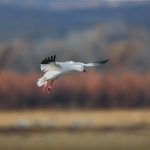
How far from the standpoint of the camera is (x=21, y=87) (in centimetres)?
1084

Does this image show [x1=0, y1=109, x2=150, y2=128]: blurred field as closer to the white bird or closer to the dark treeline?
the dark treeline

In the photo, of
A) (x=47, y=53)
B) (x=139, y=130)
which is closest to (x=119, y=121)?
(x=139, y=130)

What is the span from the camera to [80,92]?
11.0 metres

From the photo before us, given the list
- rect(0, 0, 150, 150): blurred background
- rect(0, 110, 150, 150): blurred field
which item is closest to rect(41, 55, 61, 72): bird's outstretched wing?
rect(0, 0, 150, 150): blurred background

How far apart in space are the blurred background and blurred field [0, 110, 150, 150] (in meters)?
0.01

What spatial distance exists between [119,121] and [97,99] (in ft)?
1.31

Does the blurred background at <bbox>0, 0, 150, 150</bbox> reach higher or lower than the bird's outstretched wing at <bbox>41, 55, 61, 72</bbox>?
higher

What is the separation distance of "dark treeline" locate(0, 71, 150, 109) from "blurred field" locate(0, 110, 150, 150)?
0.11 meters

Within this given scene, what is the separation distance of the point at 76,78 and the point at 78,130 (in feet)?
2.43

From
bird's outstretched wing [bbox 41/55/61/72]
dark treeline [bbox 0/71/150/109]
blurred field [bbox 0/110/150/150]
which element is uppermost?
dark treeline [bbox 0/71/150/109]

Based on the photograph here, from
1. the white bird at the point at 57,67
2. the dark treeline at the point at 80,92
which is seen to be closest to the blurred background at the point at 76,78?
the dark treeline at the point at 80,92

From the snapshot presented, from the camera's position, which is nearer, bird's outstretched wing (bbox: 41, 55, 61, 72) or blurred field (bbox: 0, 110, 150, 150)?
bird's outstretched wing (bbox: 41, 55, 61, 72)

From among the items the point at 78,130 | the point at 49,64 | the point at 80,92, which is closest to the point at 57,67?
the point at 49,64

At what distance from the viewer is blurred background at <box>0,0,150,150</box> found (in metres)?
10.7
